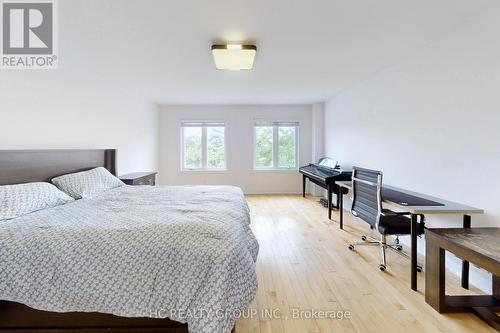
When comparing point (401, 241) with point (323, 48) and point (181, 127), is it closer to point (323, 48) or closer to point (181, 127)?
point (323, 48)

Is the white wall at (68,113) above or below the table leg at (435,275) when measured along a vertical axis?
above

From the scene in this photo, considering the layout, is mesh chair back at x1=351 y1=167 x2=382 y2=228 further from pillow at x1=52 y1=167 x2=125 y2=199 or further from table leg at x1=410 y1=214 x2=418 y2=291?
pillow at x1=52 y1=167 x2=125 y2=199

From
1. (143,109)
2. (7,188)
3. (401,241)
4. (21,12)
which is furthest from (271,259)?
(143,109)

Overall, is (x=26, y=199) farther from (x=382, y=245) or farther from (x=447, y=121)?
(x=447, y=121)

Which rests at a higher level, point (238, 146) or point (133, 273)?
point (238, 146)

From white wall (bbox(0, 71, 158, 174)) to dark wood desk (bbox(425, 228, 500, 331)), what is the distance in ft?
12.0

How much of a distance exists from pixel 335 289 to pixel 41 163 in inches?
117

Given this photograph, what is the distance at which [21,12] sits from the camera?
2061 mm

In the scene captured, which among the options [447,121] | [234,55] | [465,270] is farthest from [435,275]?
[234,55]

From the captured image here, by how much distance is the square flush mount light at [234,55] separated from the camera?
2.71 metres

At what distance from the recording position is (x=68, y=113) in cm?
303

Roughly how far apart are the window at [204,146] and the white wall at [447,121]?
354 cm

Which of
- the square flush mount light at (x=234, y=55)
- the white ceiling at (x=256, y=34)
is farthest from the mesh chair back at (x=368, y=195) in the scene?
the square flush mount light at (x=234, y=55)

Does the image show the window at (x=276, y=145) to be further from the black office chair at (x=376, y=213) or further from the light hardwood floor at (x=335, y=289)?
the black office chair at (x=376, y=213)
